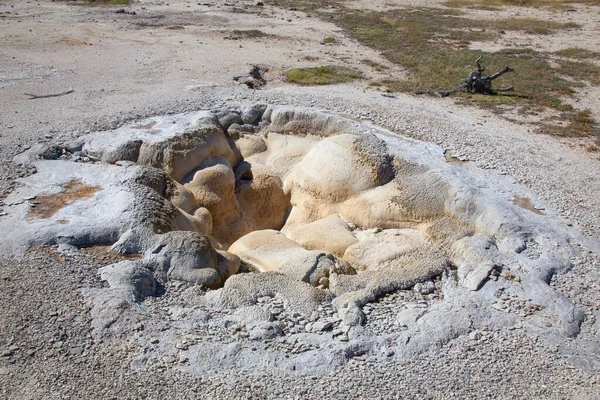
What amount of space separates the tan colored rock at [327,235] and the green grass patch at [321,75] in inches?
254

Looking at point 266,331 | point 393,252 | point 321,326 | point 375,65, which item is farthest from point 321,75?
point 266,331

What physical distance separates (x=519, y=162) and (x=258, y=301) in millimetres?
6866

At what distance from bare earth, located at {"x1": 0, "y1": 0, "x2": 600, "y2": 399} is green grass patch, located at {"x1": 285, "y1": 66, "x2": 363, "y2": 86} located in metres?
0.52

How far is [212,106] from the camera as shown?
13242 mm

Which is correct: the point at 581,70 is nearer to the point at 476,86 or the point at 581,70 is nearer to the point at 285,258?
the point at 476,86

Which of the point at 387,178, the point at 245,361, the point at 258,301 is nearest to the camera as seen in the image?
the point at 245,361

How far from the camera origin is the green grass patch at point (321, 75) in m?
16.0

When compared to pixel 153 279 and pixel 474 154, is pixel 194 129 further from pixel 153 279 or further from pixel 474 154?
pixel 474 154

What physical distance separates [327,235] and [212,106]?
198 inches

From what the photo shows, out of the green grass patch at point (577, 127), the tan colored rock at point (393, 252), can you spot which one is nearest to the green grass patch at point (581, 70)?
the green grass patch at point (577, 127)

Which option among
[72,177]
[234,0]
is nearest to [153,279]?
[72,177]

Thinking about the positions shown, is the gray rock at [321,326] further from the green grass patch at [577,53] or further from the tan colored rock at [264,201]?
the green grass patch at [577,53]

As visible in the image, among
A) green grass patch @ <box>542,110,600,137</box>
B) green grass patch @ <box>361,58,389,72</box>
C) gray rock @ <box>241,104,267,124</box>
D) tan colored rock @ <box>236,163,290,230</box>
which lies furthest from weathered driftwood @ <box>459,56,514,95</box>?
tan colored rock @ <box>236,163,290,230</box>

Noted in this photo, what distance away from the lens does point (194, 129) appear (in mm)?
11656
